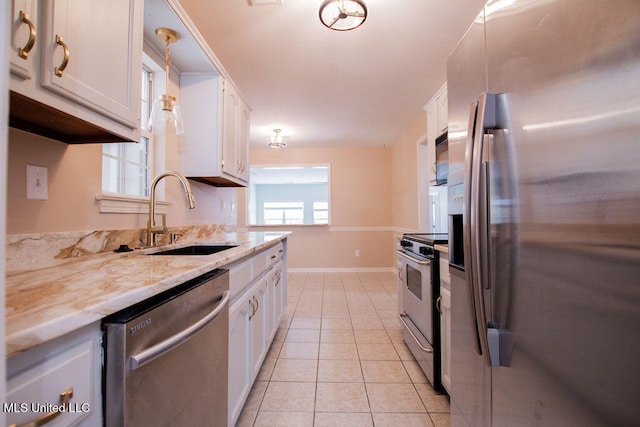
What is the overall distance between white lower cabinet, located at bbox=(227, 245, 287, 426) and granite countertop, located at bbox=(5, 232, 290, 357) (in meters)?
0.38

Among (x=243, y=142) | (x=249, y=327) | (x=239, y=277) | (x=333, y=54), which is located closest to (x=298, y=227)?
(x=243, y=142)

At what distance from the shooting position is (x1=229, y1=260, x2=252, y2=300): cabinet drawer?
3.95 ft

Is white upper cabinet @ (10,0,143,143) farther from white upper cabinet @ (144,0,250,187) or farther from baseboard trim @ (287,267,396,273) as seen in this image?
baseboard trim @ (287,267,396,273)

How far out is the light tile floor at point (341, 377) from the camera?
1.45 metres

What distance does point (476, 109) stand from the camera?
80 centimetres

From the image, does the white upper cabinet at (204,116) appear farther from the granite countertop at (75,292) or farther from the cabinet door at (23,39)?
the cabinet door at (23,39)

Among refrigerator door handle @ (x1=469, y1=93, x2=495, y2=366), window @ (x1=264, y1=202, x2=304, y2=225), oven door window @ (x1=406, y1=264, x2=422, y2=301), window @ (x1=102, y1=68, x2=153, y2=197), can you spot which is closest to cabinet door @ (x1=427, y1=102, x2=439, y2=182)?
oven door window @ (x1=406, y1=264, x2=422, y2=301)

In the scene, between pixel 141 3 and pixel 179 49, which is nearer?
pixel 141 3

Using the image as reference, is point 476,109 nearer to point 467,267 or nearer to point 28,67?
point 467,267

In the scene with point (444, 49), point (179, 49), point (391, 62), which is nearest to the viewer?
point (179, 49)

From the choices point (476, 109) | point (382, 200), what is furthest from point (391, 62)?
point (382, 200)

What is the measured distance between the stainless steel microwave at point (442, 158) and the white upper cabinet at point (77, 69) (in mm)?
2069

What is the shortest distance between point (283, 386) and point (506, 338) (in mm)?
1453

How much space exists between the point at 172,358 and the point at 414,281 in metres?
1.60
